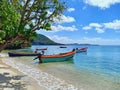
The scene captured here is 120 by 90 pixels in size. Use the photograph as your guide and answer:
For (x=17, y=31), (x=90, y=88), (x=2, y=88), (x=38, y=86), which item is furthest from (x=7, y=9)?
(x=90, y=88)

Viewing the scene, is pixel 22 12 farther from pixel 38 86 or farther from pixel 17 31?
pixel 38 86

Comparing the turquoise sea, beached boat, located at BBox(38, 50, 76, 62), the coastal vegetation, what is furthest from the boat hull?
the coastal vegetation

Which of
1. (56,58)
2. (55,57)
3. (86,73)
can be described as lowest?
(86,73)

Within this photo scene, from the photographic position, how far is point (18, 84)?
43.4ft

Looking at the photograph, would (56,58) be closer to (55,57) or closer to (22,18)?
(55,57)

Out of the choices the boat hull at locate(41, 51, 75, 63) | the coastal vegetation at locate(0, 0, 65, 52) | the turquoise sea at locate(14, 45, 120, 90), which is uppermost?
the coastal vegetation at locate(0, 0, 65, 52)

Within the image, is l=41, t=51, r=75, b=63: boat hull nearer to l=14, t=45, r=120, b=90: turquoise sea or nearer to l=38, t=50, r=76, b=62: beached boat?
l=38, t=50, r=76, b=62: beached boat

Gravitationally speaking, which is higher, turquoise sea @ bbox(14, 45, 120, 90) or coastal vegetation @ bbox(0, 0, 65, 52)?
coastal vegetation @ bbox(0, 0, 65, 52)

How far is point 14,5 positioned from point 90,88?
7184mm

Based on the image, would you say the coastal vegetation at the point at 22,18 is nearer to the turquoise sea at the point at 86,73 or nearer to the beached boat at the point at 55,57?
the turquoise sea at the point at 86,73

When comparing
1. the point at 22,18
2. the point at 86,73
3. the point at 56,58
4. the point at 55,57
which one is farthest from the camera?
the point at 56,58

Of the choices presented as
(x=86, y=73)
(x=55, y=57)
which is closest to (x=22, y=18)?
(x=86, y=73)

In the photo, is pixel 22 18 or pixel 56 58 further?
pixel 56 58

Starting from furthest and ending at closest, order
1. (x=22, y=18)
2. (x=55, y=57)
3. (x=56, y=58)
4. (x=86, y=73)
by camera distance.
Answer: (x=56, y=58), (x=55, y=57), (x=86, y=73), (x=22, y=18)
